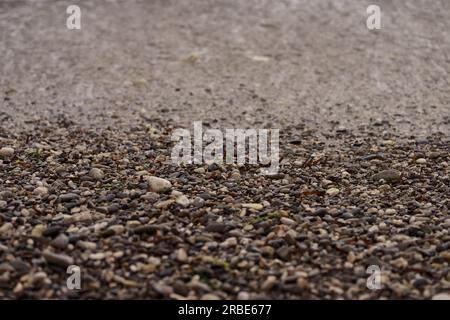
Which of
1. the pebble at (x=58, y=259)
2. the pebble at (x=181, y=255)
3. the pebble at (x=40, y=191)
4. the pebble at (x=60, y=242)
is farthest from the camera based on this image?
the pebble at (x=40, y=191)

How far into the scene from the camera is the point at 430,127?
27.7 ft

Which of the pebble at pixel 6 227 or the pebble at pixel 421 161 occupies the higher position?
the pebble at pixel 421 161

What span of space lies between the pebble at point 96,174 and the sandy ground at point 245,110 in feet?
0.44

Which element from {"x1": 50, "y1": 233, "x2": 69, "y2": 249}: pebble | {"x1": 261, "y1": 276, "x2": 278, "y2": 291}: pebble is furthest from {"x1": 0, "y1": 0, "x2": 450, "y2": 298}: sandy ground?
{"x1": 50, "y1": 233, "x2": 69, "y2": 249}: pebble

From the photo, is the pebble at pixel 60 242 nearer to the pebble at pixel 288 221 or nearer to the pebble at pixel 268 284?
the pebble at pixel 268 284

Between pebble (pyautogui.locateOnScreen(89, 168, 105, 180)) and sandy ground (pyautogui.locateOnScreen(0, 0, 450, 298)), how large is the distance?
133mm

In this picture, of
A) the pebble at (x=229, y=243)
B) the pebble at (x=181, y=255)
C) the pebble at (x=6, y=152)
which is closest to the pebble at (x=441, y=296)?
the pebble at (x=229, y=243)

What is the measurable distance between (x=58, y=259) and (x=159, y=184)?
1617mm

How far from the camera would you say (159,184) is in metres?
6.26

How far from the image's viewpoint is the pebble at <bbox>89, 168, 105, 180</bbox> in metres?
6.56

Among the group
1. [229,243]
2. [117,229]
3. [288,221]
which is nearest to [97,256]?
[117,229]

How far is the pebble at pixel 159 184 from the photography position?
244 inches
